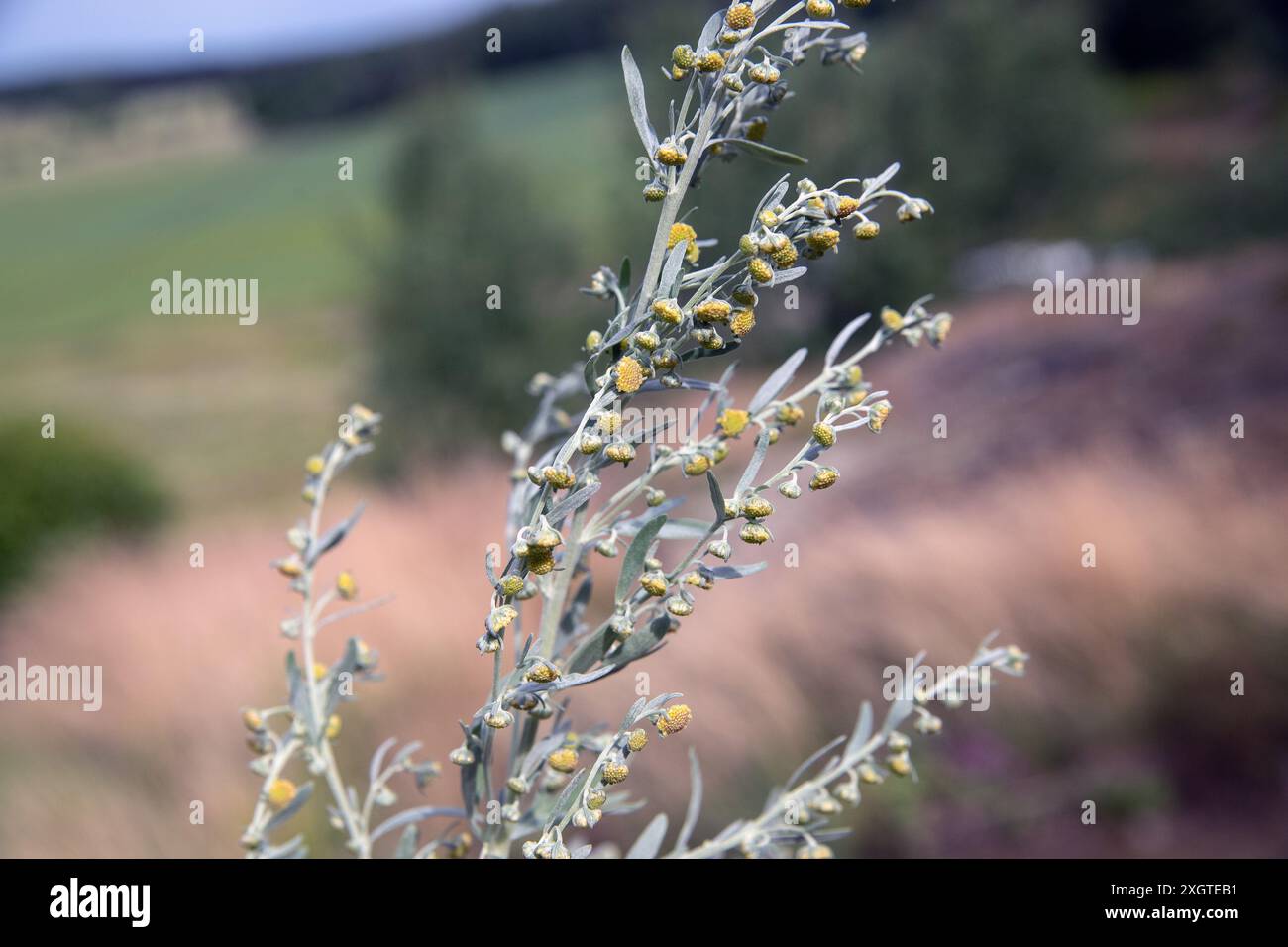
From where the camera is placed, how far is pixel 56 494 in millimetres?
8891

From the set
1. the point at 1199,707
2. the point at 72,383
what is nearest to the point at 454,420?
the point at 1199,707

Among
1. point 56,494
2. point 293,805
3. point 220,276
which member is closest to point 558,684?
point 293,805

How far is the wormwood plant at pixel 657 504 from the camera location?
28.0 inches

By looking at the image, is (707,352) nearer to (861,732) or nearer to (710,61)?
(710,61)

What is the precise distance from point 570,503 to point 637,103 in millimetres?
371

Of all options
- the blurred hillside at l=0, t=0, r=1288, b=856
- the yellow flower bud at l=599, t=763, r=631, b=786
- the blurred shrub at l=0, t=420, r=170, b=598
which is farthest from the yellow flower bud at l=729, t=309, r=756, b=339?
the blurred shrub at l=0, t=420, r=170, b=598

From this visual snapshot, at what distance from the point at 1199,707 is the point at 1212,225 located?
2204 centimetres

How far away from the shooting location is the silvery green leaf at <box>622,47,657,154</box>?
0.80 m

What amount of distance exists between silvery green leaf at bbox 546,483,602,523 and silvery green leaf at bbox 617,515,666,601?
61 mm

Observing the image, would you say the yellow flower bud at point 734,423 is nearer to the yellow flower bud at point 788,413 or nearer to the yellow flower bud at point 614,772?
the yellow flower bud at point 788,413

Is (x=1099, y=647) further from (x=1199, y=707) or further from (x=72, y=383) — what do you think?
(x=72, y=383)

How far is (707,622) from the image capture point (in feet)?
15.0

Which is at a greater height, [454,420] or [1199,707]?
[454,420]

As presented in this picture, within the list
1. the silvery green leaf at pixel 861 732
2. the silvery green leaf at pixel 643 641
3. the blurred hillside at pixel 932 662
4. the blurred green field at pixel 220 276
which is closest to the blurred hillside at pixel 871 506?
the blurred hillside at pixel 932 662
